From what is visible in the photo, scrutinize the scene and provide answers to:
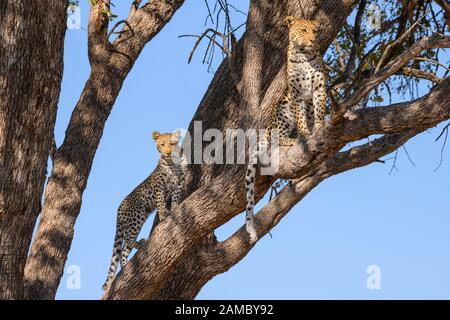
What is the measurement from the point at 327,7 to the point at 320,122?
1223mm

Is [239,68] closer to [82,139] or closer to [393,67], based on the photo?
[82,139]

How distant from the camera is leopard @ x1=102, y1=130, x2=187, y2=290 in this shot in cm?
802

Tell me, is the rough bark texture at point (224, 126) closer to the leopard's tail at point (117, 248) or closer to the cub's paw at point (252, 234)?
the cub's paw at point (252, 234)

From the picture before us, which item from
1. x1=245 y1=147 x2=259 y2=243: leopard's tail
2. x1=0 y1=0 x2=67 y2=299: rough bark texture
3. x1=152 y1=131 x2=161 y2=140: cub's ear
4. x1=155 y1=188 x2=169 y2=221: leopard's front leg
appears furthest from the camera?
x1=152 y1=131 x2=161 y2=140: cub's ear

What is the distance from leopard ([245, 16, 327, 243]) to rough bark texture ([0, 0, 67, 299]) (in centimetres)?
207

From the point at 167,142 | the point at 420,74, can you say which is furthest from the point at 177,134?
the point at 420,74

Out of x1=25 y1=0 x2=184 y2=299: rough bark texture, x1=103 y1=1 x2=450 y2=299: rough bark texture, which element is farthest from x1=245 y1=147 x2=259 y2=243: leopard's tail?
x1=25 y1=0 x2=184 y2=299: rough bark texture

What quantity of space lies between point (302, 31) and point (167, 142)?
1.90 m

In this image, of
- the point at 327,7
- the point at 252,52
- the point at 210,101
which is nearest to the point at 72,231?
the point at 210,101

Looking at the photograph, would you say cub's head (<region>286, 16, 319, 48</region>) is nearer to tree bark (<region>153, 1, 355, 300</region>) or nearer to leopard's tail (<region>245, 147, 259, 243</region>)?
tree bark (<region>153, 1, 355, 300</region>)
